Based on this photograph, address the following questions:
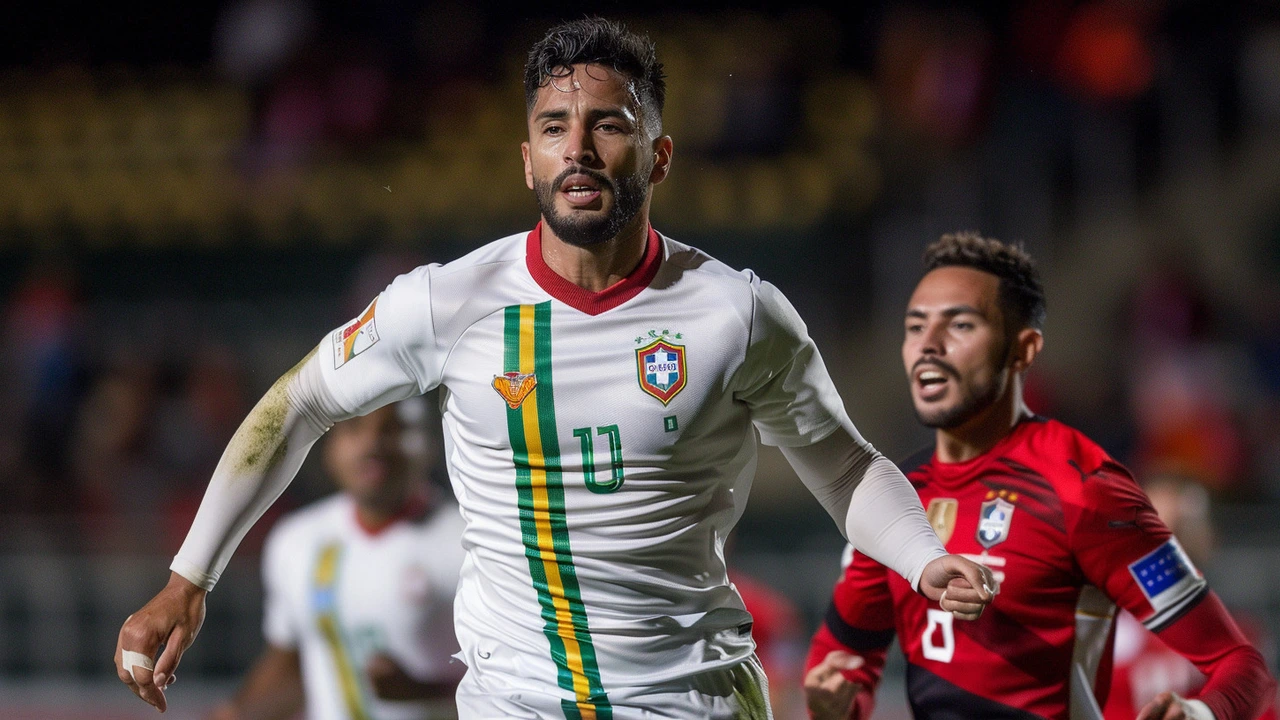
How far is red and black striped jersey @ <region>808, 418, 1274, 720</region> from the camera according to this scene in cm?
320

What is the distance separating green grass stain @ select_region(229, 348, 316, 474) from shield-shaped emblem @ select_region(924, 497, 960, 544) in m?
1.46

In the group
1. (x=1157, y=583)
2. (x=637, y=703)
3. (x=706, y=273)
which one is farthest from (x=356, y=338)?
(x=1157, y=583)

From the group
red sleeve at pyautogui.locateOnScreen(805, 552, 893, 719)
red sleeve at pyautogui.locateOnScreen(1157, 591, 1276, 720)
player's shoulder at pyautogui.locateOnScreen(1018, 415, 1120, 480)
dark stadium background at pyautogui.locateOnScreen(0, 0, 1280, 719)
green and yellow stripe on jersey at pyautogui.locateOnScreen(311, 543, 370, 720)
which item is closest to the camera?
red sleeve at pyautogui.locateOnScreen(1157, 591, 1276, 720)

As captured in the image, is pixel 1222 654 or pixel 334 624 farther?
pixel 334 624

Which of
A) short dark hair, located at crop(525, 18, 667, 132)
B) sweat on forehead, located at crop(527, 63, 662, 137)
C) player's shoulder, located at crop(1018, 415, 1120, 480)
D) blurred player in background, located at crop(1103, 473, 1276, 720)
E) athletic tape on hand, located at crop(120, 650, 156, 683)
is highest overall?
short dark hair, located at crop(525, 18, 667, 132)

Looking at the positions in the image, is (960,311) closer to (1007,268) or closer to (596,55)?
(1007,268)

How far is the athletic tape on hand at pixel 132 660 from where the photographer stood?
2748mm

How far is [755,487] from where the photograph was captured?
982 cm

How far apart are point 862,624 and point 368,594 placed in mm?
1930

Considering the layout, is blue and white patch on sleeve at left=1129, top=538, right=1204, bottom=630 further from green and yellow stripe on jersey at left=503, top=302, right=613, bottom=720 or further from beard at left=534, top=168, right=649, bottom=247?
beard at left=534, top=168, right=649, bottom=247

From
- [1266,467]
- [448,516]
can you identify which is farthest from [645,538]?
[1266,467]

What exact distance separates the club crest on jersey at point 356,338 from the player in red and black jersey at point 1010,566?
50.0 inches

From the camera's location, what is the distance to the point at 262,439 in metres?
2.97

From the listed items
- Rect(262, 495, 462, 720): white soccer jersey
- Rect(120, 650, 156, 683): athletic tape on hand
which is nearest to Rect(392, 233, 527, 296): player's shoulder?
Rect(120, 650, 156, 683): athletic tape on hand
